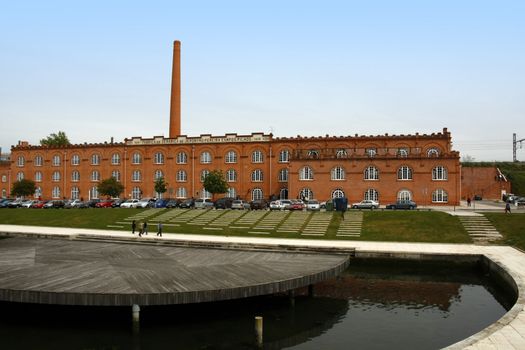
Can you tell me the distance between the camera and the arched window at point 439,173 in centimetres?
5647

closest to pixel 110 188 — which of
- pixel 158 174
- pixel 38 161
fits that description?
pixel 158 174

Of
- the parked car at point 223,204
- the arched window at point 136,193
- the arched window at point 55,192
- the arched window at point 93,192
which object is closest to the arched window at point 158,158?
the arched window at point 136,193

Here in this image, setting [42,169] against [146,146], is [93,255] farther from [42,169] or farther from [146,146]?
[42,169]

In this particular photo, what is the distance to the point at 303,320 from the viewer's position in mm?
18906

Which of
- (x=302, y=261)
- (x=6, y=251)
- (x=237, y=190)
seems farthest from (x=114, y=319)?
(x=237, y=190)

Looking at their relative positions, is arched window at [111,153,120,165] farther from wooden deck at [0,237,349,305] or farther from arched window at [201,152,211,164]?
wooden deck at [0,237,349,305]

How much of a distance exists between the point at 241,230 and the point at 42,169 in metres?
53.0

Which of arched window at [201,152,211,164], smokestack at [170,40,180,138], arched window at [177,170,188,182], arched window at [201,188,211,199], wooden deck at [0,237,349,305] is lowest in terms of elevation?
wooden deck at [0,237,349,305]

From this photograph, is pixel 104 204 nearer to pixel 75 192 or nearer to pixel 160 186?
pixel 160 186

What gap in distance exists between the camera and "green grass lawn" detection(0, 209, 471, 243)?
36281 millimetres

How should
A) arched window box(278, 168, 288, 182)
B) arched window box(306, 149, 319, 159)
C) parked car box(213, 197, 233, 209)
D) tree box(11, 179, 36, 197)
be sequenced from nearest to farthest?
parked car box(213, 197, 233, 209) → arched window box(306, 149, 319, 159) → arched window box(278, 168, 288, 182) → tree box(11, 179, 36, 197)

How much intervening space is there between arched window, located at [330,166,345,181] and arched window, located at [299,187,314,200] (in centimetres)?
337

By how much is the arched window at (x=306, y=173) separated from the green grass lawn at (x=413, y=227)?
663 inches

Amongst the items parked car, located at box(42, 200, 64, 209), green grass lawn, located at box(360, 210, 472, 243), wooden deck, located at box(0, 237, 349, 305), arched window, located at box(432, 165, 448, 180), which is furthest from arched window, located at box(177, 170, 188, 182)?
wooden deck, located at box(0, 237, 349, 305)
